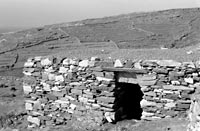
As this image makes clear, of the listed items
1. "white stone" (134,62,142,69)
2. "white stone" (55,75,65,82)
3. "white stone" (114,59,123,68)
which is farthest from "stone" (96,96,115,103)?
"white stone" (55,75,65,82)

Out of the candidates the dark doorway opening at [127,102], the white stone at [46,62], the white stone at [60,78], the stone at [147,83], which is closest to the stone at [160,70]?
the stone at [147,83]

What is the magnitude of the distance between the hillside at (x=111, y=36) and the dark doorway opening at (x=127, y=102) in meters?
8.70

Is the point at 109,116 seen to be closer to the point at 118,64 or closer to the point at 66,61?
the point at 118,64

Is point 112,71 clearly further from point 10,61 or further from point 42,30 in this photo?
point 42,30

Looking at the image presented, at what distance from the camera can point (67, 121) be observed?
9680 mm

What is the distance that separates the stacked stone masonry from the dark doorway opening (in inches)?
8.2

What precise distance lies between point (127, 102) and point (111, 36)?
485 inches

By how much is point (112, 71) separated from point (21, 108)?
5.01m

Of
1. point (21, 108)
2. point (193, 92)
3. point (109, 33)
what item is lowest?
point (21, 108)

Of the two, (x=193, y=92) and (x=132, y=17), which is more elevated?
Answer: (x=132, y=17)

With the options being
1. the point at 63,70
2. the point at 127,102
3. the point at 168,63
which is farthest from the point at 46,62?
the point at 168,63

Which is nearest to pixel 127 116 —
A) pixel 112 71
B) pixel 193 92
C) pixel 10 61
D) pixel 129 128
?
pixel 129 128

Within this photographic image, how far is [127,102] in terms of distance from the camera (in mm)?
9734

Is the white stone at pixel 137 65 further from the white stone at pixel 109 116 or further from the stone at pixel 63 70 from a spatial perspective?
the stone at pixel 63 70
